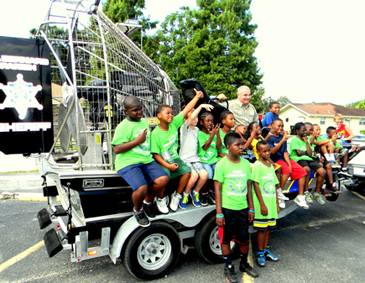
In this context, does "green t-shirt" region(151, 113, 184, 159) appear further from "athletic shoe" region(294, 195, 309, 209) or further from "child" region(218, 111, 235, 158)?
"athletic shoe" region(294, 195, 309, 209)

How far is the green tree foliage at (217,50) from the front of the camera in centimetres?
1920

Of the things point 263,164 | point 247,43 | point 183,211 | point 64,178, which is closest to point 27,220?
point 64,178

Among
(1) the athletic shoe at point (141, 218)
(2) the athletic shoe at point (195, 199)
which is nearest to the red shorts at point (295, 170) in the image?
(2) the athletic shoe at point (195, 199)

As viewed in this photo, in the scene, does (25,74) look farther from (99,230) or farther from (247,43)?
(247,43)

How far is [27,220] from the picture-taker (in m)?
5.35

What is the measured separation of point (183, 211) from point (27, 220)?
3.75m

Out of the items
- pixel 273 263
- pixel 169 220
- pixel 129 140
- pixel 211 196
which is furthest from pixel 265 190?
pixel 129 140

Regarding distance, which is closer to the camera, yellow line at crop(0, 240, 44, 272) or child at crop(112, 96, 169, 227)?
child at crop(112, 96, 169, 227)

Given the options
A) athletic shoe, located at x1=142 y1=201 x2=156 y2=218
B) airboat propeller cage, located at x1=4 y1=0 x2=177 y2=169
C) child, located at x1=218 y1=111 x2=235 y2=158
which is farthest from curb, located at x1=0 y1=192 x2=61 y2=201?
child, located at x1=218 y1=111 x2=235 y2=158

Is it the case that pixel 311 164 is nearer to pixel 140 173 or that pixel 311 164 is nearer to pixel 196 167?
pixel 196 167

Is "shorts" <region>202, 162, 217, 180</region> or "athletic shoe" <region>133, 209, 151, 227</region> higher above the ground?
"shorts" <region>202, 162, 217, 180</region>

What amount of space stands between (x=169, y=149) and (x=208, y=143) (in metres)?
0.65

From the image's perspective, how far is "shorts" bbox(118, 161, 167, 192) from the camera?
2968 millimetres

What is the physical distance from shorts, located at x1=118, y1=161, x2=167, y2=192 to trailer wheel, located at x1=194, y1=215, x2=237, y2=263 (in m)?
1.05
